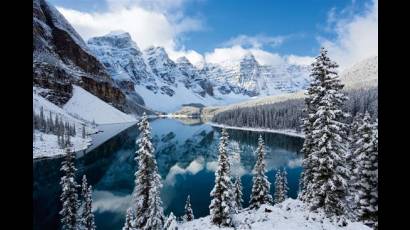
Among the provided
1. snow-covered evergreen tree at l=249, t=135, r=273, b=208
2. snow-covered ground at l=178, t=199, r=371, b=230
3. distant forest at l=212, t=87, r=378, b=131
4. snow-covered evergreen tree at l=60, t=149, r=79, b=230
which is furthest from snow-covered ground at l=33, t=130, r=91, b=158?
distant forest at l=212, t=87, r=378, b=131

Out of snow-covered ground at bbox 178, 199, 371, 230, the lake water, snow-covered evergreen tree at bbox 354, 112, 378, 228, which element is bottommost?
the lake water

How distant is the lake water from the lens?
4638 centimetres

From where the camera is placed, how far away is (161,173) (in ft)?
234

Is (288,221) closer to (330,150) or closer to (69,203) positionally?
(330,150)

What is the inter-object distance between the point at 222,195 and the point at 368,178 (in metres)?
12.1

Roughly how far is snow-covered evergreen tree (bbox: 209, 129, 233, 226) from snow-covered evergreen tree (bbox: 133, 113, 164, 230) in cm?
484

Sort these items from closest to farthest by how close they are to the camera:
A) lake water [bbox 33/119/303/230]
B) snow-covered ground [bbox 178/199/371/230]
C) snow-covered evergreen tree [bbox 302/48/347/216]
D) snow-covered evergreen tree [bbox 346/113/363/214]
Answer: snow-covered ground [bbox 178/199/371/230] < snow-covered evergreen tree [bbox 302/48/347/216] < snow-covered evergreen tree [bbox 346/113/363/214] < lake water [bbox 33/119/303/230]

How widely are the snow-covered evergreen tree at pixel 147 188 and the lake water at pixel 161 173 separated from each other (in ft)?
61.9

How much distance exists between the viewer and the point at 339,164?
79.7 feet

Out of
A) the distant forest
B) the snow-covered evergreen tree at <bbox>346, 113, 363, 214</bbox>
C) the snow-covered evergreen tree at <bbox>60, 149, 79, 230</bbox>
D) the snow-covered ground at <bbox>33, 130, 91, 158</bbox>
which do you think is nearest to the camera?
the snow-covered evergreen tree at <bbox>346, 113, 363, 214</bbox>

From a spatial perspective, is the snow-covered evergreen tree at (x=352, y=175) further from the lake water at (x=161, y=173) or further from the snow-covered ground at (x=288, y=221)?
the lake water at (x=161, y=173)

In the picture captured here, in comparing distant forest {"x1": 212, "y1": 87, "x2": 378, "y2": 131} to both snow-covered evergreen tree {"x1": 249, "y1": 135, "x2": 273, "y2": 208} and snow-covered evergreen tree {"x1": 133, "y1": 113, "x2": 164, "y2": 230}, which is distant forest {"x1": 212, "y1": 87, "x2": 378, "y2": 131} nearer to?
snow-covered evergreen tree {"x1": 249, "y1": 135, "x2": 273, "y2": 208}
